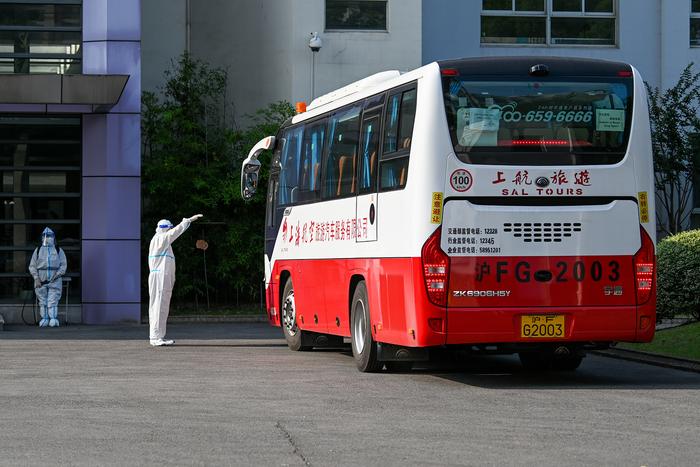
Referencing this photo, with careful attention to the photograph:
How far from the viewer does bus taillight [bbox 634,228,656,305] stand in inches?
575

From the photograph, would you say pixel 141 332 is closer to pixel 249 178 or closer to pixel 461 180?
pixel 249 178

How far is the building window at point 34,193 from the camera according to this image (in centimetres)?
2847

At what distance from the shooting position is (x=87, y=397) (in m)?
13.4

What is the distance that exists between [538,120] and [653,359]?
4676mm

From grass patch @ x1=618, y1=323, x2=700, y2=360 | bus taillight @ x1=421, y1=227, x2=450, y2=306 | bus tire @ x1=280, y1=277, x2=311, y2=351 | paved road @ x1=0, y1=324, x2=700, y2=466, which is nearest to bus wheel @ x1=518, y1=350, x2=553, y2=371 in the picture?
paved road @ x1=0, y1=324, x2=700, y2=466

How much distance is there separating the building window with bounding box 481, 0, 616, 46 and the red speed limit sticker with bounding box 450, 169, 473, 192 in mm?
19941

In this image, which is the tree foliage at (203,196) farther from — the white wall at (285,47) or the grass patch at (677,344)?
the grass patch at (677,344)

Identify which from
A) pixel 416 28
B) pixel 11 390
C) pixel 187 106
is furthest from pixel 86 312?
pixel 11 390

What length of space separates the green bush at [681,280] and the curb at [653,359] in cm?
332

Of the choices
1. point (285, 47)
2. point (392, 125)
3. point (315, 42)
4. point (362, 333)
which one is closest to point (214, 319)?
point (315, 42)

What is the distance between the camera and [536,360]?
17391mm

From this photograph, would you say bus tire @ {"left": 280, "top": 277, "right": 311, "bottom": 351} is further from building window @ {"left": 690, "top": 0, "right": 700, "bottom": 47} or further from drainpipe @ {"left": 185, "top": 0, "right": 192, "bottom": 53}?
building window @ {"left": 690, "top": 0, "right": 700, "bottom": 47}

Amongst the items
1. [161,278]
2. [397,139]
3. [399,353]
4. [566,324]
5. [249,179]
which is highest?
[397,139]

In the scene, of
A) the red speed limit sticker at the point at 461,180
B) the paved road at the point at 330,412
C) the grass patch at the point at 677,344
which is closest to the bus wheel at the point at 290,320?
the paved road at the point at 330,412
